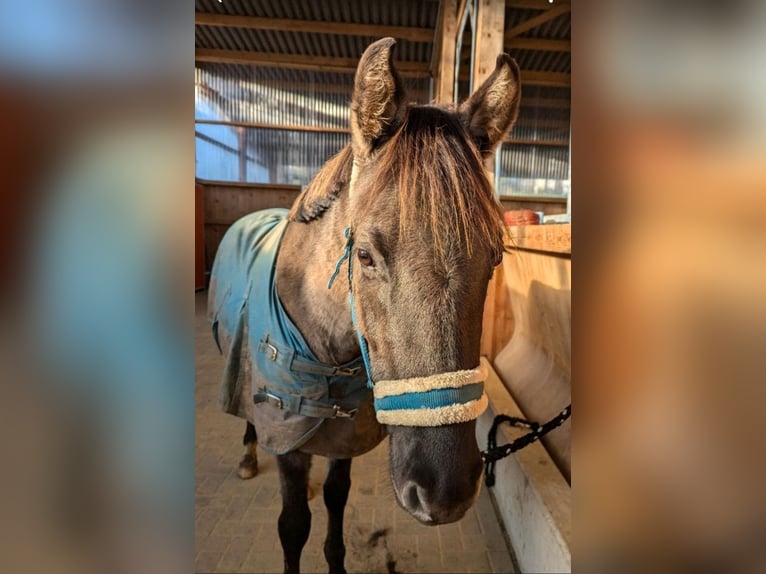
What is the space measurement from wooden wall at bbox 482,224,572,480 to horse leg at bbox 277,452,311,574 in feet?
4.48

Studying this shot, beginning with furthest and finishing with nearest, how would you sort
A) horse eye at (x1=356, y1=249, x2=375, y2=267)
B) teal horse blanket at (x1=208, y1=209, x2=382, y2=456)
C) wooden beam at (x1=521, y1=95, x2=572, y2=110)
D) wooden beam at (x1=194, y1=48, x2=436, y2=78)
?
wooden beam at (x1=521, y1=95, x2=572, y2=110), wooden beam at (x1=194, y1=48, x2=436, y2=78), teal horse blanket at (x1=208, y1=209, x2=382, y2=456), horse eye at (x1=356, y1=249, x2=375, y2=267)

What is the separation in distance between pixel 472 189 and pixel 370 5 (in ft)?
26.8

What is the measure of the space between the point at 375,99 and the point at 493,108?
0.36 m

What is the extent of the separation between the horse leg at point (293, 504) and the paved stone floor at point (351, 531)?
381mm

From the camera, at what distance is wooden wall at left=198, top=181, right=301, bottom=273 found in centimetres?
1173

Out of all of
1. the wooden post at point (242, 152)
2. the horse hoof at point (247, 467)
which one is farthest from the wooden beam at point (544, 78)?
the horse hoof at point (247, 467)

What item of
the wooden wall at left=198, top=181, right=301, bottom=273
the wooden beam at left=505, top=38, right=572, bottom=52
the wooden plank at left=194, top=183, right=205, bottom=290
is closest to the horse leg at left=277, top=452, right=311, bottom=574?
the wooden plank at left=194, top=183, right=205, bottom=290

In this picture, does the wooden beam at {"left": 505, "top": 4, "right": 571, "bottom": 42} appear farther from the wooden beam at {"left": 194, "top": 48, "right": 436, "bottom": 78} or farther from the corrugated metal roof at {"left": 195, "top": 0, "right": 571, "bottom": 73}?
the wooden beam at {"left": 194, "top": 48, "right": 436, "bottom": 78}

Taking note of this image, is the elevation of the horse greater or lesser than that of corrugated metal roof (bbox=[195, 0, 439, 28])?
lesser

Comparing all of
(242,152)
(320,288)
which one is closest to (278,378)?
(320,288)
